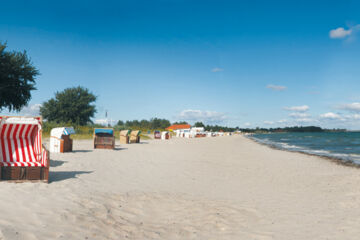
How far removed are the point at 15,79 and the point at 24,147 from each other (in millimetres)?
22514

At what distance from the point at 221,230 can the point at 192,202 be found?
186 centimetres

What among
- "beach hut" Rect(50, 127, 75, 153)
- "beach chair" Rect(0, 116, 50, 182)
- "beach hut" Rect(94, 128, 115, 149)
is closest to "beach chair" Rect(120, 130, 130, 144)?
"beach hut" Rect(94, 128, 115, 149)

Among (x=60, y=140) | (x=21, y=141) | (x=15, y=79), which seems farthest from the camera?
(x=15, y=79)

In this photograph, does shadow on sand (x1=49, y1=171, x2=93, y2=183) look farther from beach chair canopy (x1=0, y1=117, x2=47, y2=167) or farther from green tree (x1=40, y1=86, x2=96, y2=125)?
green tree (x1=40, y1=86, x2=96, y2=125)

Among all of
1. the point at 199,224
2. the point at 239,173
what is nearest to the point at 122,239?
the point at 199,224

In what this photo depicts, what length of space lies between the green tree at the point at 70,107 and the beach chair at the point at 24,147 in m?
44.1

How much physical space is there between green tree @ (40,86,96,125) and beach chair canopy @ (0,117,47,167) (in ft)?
145

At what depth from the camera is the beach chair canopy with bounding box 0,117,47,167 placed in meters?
8.41

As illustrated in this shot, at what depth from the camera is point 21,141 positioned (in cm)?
883

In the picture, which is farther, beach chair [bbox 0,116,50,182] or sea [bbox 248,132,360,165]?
sea [bbox 248,132,360,165]

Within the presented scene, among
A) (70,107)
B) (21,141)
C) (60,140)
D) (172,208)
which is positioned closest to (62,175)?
(21,141)

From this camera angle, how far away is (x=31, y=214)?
197 inches

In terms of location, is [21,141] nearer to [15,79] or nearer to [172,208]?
[172,208]

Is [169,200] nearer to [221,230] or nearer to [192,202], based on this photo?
[192,202]
